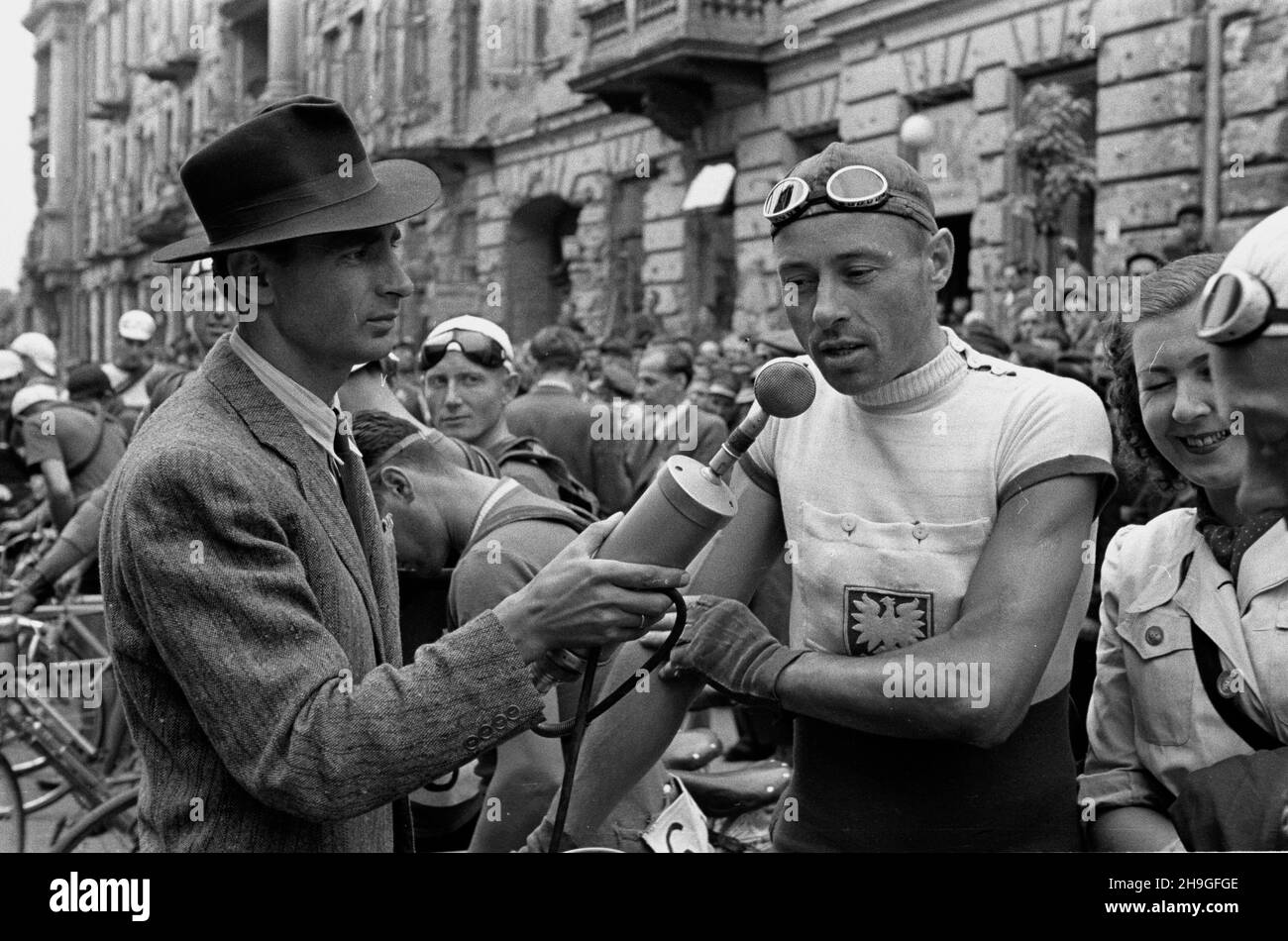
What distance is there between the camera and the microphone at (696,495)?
1741 mm

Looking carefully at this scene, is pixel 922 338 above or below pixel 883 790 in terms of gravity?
above

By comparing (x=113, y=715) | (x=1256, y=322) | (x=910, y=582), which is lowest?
(x=113, y=715)

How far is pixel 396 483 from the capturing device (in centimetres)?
318

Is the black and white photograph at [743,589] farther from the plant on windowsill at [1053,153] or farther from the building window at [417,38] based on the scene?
the plant on windowsill at [1053,153]

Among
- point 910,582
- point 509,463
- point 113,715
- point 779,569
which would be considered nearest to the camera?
point 910,582

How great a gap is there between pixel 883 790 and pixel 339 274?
0.97 metres

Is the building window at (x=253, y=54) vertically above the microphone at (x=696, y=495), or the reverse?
the building window at (x=253, y=54)

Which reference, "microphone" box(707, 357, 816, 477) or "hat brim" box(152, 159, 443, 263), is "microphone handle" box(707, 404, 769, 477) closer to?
"microphone" box(707, 357, 816, 477)

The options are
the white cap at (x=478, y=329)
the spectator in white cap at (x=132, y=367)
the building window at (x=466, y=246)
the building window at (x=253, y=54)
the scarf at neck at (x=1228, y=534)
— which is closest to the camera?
the scarf at neck at (x=1228, y=534)

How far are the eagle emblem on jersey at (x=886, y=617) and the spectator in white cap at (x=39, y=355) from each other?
6.88 m

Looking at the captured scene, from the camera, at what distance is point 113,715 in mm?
6297

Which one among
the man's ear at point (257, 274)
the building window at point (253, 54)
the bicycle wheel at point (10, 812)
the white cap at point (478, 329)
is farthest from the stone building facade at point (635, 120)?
the bicycle wheel at point (10, 812)
